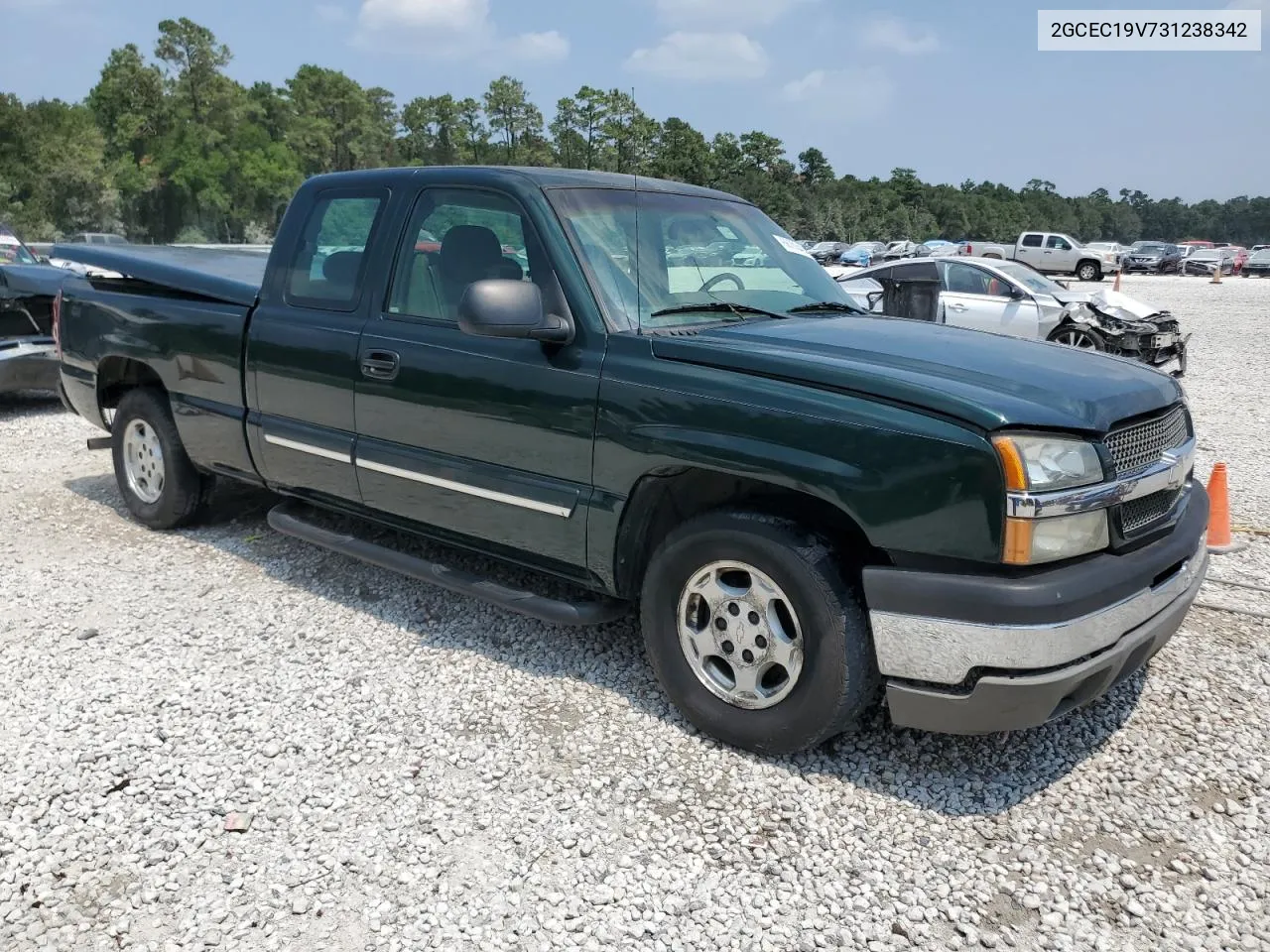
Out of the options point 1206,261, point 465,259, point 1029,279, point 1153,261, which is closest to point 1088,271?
point 1206,261

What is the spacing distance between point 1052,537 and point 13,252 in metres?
10.7

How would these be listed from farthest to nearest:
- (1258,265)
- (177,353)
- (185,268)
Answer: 1. (1258,265)
2. (185,268)
3. (177,353)

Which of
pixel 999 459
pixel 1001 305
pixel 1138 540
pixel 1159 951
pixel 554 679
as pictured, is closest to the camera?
pixel 1159 951

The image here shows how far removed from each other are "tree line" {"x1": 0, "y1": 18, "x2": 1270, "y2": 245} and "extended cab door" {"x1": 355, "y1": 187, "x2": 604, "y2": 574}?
1811 inches

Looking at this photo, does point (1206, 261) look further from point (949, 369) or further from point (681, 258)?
point (949, 369)

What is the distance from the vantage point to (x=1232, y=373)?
42.4 feet

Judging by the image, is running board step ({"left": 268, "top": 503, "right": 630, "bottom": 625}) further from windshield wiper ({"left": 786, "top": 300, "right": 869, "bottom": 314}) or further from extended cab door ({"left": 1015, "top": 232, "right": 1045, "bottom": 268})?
extended cab door ({"left": 1015, "top": 232, "right": 1045, "bottom": 268})

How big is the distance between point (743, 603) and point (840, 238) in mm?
80251

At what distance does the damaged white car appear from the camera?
12.3 meters

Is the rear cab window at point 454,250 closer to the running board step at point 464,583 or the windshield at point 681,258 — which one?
the windshield at point 681,258

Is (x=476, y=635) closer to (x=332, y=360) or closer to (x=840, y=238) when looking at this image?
(x=332, y=360)

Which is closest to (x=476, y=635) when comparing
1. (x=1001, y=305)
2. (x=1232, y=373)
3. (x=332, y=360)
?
(x=332, y=360)

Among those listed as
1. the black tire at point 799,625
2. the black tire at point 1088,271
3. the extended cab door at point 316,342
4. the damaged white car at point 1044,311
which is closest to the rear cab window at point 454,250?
the extended cab door at point 316,342

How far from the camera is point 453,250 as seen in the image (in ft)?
13.4
